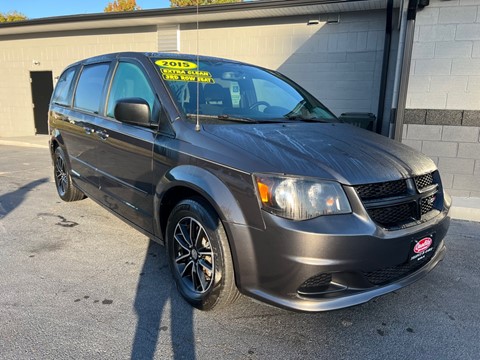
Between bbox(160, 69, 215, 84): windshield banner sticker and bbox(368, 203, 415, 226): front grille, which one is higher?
bbox(160, 69, 215, 84): windshield banner sticker

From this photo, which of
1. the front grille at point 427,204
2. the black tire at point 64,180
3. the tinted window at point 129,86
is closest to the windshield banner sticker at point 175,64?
the tinted window at point 129,86

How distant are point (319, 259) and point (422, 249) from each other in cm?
84

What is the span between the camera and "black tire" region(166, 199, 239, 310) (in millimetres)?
2379

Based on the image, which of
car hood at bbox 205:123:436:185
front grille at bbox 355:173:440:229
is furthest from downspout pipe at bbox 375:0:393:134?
front grille at bbox 355:173:440:229

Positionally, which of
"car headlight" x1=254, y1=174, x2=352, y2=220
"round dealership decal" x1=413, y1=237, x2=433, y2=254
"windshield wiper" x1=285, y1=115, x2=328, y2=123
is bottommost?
"round dealership decal" x1=413, y1=237, x2=433, y2=254

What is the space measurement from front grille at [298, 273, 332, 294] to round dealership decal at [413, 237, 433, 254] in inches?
25.4

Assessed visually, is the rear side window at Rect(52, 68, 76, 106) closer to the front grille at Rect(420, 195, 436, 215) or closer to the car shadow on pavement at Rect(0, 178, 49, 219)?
the car shadow on pavement at Rect(0, 178, 49, 219)

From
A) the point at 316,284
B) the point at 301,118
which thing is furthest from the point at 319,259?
the point at 301,118

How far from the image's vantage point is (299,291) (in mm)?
2137

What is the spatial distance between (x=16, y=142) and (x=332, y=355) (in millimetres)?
12666

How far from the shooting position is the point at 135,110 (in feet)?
9.37

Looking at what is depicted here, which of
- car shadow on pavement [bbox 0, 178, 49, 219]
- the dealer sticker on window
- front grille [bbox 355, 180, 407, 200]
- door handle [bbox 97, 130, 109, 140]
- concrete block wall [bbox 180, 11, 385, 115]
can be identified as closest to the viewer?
front grille [bbox 355, 180, 407, 200]

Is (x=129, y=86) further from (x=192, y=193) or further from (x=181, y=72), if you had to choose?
(x=192, y=193)

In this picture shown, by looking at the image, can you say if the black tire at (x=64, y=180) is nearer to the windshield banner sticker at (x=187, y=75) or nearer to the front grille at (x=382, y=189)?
the windshield banner sticker at (x=187, y=75)
